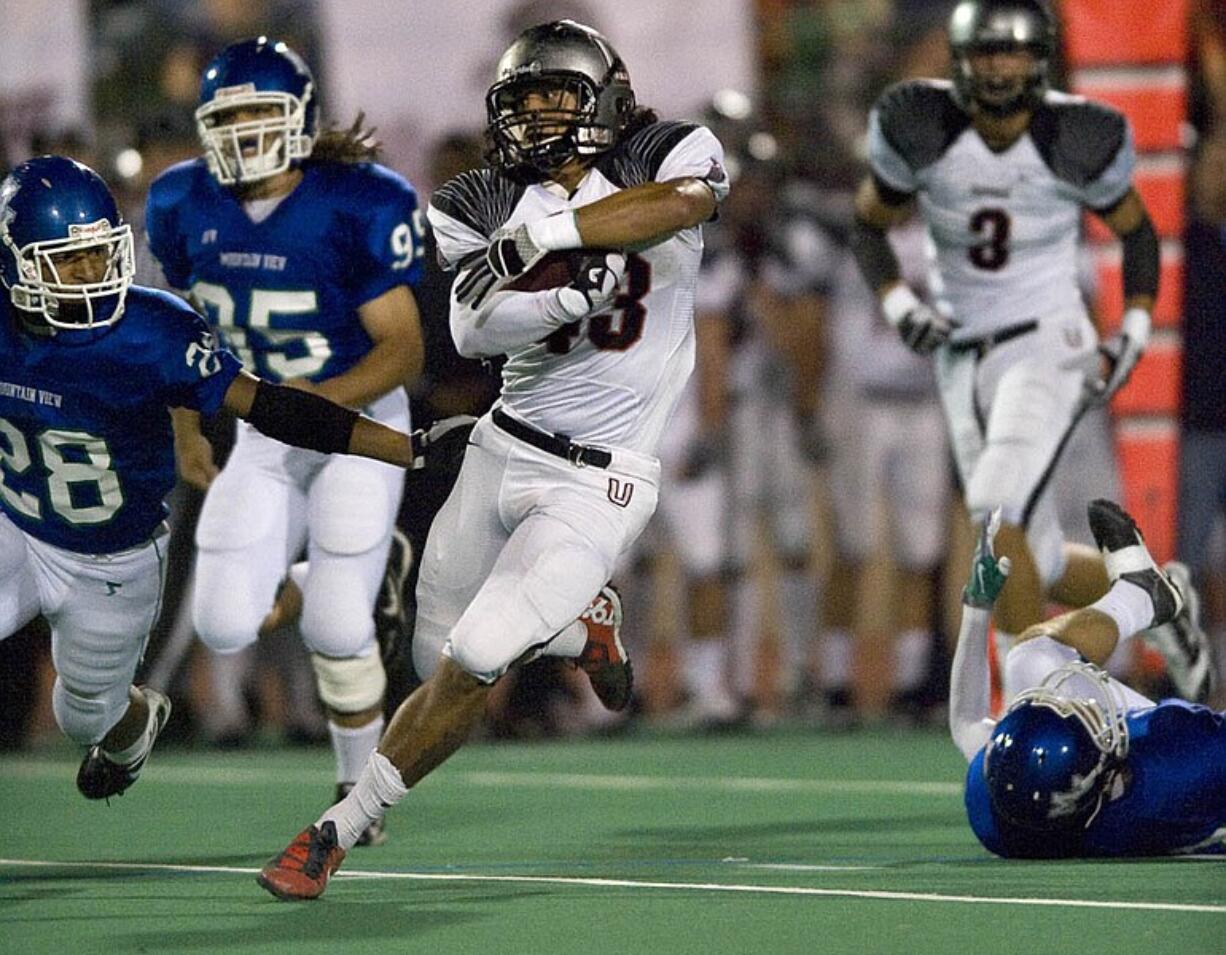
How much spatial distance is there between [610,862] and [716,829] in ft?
2.48

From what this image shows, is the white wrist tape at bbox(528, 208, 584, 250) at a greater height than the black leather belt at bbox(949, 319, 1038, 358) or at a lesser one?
greater

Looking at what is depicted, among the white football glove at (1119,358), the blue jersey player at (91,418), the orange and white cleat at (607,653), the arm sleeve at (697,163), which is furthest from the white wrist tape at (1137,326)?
the blue jersey player at (91,418)

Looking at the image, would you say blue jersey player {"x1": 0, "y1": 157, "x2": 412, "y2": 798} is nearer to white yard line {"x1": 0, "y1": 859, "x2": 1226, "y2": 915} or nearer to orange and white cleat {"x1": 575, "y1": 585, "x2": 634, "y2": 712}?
white yard line {"x1": 0, "y1": 859, "x2": 1226, "y2": 915}

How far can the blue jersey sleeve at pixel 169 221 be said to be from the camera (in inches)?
250

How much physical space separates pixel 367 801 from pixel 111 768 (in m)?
1.38

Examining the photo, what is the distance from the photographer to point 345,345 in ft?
20.7

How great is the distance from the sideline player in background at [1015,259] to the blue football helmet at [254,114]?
5.98 ft

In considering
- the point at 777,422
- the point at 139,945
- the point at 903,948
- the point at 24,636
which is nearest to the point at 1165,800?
the point at 903,948

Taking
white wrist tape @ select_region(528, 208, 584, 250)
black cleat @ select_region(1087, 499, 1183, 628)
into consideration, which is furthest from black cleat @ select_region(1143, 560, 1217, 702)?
white wrist tape @ select_region(528, 208, 584, 250)

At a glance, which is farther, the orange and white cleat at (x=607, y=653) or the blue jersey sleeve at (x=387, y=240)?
the blue jersey sleeve at (x=387, y=240)

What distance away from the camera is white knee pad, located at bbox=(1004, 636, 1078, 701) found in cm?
539

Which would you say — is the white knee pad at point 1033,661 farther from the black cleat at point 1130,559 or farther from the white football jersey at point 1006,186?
the white football jersey at point 1006,186

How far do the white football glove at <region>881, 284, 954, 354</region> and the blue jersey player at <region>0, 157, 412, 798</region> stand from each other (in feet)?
7.74

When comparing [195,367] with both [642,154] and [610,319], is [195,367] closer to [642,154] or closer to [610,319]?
[610,319]
